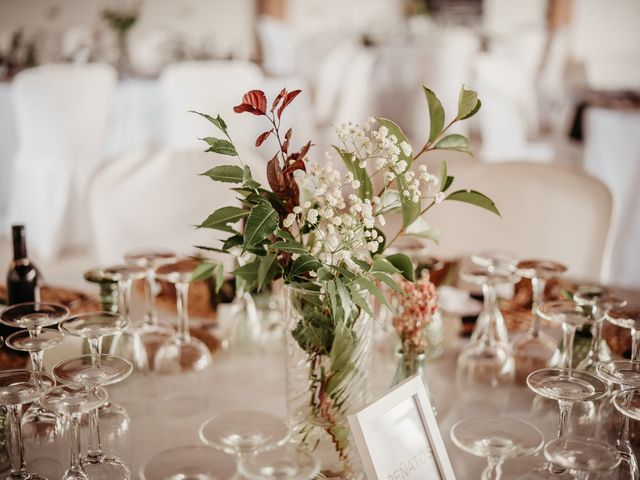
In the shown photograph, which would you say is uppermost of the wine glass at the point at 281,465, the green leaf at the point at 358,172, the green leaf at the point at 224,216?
the green leaf at the point at 358,172

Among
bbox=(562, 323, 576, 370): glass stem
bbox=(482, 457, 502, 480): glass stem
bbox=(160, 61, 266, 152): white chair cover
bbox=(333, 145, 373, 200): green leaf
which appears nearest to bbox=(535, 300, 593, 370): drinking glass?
bbox=(562, 323, 576, 370): glass stem

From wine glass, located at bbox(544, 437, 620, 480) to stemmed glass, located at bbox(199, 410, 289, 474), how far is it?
0.33 metres

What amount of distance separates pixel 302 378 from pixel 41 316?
0.39 metres

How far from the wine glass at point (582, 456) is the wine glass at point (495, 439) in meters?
0.07

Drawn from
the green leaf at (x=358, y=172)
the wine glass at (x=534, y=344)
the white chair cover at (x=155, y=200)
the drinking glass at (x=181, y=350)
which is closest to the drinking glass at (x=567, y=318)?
the wine glass at (x=534, y=344)

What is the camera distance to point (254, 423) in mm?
1004

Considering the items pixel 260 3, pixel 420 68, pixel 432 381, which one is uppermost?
pixel 260 3

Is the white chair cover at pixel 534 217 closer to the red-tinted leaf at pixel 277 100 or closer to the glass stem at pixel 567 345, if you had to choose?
the glass stem at pixel 567 345

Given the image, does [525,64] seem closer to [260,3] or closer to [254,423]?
[260,3]

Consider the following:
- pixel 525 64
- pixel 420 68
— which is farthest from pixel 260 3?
pixel 420 68

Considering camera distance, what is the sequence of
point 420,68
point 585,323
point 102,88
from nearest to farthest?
point 585,323
point 102,88
point 420,68

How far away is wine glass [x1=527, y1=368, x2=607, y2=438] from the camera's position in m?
0.95

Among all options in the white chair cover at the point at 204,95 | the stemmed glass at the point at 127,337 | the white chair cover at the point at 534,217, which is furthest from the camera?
the white chair cover at the point at 204,95

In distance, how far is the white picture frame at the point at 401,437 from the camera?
0.87 m
